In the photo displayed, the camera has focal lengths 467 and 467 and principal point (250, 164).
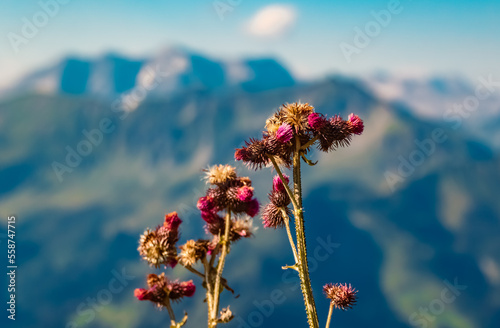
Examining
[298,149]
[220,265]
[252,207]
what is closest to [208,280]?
[220,265]

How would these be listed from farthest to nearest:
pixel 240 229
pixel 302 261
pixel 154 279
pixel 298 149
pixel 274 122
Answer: pixel 240 229 < pixel 154 279 < pixel 274 122 < pixel 298 149 < pixel 302 261

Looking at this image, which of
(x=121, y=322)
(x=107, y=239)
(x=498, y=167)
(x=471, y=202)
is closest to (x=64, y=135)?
(x=107, y=239)

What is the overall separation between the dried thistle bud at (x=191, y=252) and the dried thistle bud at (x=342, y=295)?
1016 mm

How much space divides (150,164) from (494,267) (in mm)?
62362

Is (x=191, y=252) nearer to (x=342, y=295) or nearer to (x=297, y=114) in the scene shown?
(x=342, y=295)

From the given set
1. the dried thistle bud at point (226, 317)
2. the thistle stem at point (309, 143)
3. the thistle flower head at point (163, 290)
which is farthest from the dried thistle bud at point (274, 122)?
the thistle flower head at point (163, 290)

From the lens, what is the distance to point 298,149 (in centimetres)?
343

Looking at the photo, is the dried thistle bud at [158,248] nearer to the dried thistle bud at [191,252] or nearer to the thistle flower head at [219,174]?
the dried thistle bud at [191,252]

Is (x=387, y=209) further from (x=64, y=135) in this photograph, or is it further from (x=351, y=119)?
(x=351, y=119)

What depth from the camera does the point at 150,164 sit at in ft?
291

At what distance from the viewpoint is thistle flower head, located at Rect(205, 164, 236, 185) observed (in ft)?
12.6

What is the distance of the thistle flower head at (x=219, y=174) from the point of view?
385 cm

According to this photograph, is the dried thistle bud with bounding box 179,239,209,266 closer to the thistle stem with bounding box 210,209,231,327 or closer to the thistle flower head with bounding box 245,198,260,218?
the thistle stem with bounding box 210,209,231,327

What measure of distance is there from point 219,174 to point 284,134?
0.79 metres
